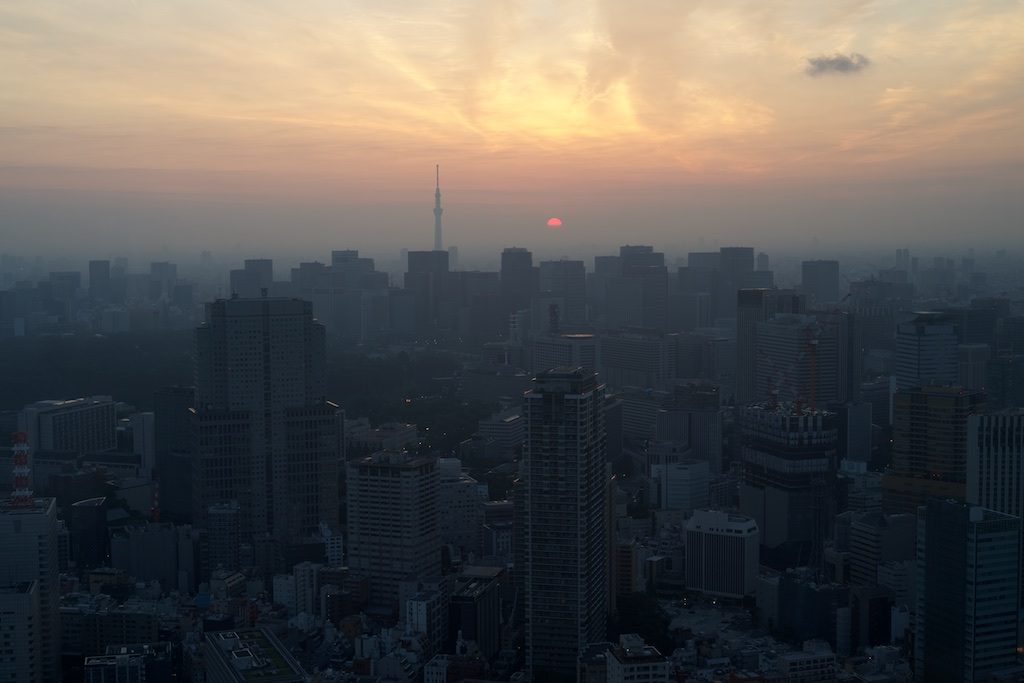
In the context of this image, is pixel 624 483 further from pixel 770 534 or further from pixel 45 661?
pixel 45 661

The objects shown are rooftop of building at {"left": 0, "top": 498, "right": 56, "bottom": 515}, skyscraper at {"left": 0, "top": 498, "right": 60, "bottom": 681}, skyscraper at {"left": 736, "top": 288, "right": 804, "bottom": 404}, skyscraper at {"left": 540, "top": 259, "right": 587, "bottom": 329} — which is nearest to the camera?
skyscraper at {"left": 0, "top": 498, "right": 60, "bottom": 681}

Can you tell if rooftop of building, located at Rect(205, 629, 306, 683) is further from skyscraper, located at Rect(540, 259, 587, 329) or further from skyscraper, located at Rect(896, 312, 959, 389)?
skyscraper, located at Rect(540, 259, 587, 329)

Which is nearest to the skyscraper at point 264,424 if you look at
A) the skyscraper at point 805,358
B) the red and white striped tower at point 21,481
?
the red and white striped tower at point 21,481

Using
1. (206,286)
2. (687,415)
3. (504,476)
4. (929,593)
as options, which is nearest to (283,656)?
(929,593)

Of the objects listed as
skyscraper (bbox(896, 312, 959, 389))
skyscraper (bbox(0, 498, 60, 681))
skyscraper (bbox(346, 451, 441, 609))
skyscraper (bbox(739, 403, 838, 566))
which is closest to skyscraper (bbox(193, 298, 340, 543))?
skyscraper (bbox(346, 451, 441, 609))

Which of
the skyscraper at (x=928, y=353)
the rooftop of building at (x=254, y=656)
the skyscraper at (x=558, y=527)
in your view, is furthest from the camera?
the skyscraper at (x=928, y=353)

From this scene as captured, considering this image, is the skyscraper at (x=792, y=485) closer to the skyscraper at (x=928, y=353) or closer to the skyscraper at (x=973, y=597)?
the skyscraper at (x=973, y=597)
